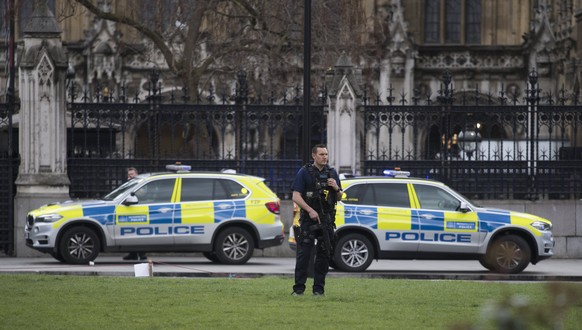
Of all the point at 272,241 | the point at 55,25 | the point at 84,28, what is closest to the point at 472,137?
the point at 272,241

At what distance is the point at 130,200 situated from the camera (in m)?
22.9

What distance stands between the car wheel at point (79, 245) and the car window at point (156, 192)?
1.00 m

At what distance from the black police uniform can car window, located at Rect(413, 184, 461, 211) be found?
273 inches

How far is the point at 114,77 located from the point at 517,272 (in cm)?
2966

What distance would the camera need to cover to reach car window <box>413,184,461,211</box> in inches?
859

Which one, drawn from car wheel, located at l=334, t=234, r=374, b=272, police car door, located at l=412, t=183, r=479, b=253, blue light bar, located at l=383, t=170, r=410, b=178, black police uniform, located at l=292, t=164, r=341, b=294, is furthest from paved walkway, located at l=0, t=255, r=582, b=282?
black police uniform, located at l=292, t=164, r=341, b=294

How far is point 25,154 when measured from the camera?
83.5ft

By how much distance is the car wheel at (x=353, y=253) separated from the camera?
2117 cm

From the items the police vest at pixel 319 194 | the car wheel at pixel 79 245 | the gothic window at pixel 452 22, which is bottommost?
the car wheel at pixel 79 245

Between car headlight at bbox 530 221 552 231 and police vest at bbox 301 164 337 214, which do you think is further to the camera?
car headlight at bbox 530 221 552 231

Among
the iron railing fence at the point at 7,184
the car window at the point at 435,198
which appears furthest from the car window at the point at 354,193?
the iron railing fence at the point at 7,184

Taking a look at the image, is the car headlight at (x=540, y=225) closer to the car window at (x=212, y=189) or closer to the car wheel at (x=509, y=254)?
the car wheel at (x=509, y=254)

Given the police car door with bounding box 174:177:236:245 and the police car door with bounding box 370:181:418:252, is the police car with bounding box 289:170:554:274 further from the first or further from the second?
the police car door with bounding box 174:177:236:245

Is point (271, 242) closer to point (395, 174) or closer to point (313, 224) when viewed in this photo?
point (395, 174)
